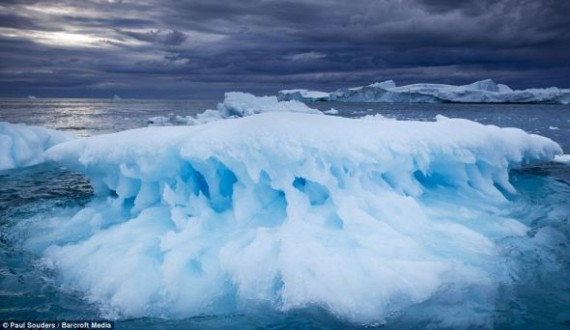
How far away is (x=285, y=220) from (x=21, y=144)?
1162cm

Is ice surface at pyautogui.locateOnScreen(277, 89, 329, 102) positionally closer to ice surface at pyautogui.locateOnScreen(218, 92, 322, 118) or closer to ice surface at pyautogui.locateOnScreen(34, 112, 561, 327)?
ice surface at pyautogui.locateOnScreen(218, 92, 322, 118)

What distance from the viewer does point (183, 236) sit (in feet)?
17.6

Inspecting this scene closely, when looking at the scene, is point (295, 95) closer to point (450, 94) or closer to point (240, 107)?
point (450, 94)

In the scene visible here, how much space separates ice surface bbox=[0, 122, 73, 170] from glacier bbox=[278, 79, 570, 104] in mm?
61617

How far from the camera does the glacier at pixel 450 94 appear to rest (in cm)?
7250

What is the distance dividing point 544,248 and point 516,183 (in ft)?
14.8

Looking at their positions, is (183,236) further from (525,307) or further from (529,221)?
(529,221)

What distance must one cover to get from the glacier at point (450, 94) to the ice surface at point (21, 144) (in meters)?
61.6

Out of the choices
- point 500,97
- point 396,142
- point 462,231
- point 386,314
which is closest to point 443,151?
point 396,142

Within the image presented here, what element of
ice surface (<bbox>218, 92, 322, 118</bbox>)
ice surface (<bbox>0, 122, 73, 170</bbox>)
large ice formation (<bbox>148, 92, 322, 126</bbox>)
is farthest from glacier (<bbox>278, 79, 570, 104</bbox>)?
ice surface (<bbox>0, 122, 73, 170</bbox>)

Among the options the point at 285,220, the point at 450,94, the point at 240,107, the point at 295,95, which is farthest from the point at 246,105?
the point at 450,94

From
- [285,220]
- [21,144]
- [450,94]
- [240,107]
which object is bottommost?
[450,94]

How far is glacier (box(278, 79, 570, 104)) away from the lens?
7250 centimetres

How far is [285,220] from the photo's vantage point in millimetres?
5578
